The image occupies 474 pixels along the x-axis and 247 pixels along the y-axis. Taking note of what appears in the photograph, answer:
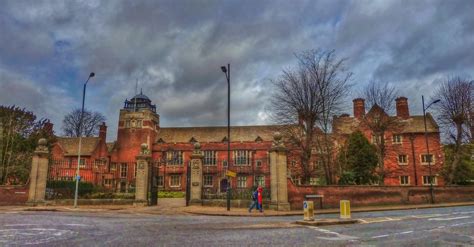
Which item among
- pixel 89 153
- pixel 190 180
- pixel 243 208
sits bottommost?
pixel 243 208

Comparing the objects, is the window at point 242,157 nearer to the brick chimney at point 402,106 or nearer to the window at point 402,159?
the window at point 402,159

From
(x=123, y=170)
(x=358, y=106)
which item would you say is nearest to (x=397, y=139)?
(x=358, y=106)

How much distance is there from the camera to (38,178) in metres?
25.3

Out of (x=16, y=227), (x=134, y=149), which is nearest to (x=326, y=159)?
(x=16, y=227)

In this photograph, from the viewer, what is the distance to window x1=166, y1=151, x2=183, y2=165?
202 ft

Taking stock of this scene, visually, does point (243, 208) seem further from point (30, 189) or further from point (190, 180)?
point (30, 189)

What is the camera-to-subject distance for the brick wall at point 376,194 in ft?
80.6

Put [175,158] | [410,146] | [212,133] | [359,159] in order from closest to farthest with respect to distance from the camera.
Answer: [359,159], [410,146], [175,158], [212,133]

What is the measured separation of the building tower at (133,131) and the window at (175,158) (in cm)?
444

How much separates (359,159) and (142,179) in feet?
72.3

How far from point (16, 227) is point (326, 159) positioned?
2700 centimetres

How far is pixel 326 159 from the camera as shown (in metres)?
34.3

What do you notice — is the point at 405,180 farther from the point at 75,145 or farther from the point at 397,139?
the point at 75,145

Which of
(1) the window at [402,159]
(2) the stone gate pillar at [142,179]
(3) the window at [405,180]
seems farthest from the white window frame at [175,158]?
(2) the stone gate pillar at [142,179]
